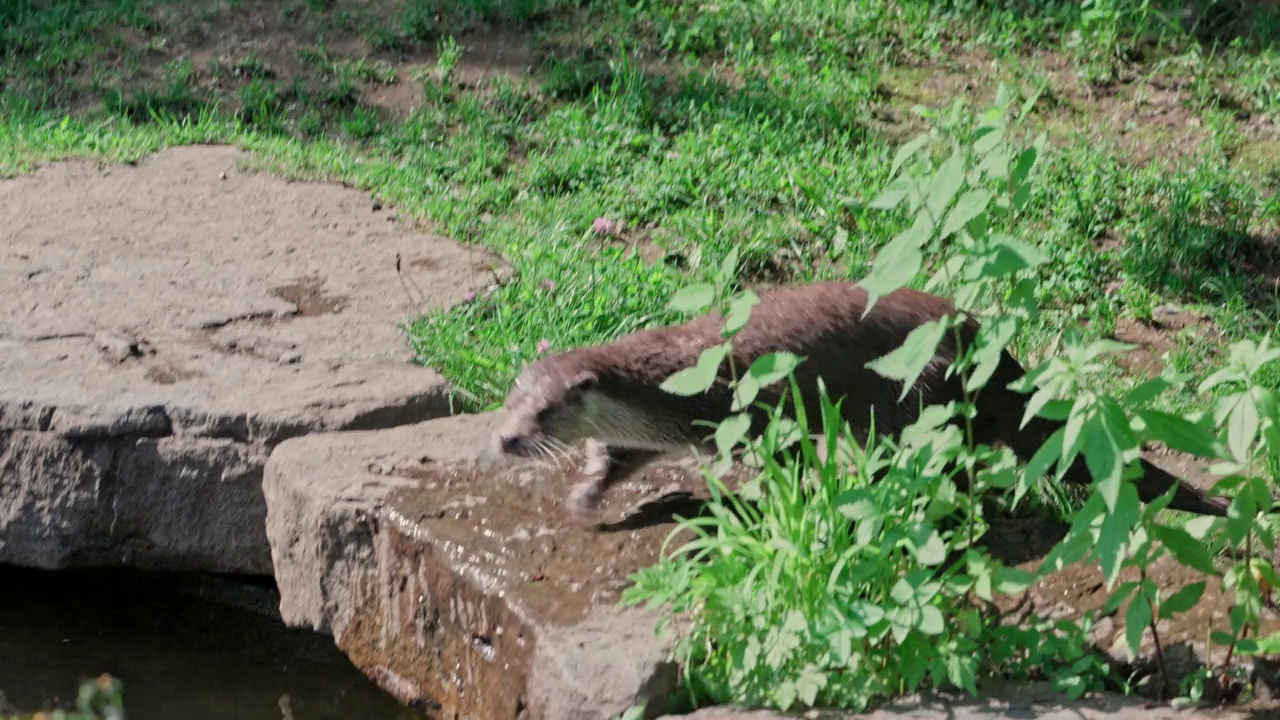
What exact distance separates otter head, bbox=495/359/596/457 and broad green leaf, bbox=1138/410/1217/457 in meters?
1.58

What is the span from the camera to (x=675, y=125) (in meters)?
6.11

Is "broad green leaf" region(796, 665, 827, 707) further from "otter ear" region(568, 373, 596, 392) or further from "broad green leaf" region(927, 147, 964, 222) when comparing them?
"otter ear" region(568, 373, 596, 392)

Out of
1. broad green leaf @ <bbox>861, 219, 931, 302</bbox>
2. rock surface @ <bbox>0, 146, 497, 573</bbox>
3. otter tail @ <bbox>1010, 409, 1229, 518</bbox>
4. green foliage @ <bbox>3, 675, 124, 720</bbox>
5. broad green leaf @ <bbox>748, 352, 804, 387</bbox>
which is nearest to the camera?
broad green leaf @ <bbox>861, 219, 931, 302</bbox>

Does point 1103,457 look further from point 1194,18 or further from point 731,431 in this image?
point 1194,18

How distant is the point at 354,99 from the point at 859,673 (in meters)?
4.50

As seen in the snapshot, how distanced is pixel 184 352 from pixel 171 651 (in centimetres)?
86

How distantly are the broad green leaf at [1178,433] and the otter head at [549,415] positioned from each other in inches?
62.0

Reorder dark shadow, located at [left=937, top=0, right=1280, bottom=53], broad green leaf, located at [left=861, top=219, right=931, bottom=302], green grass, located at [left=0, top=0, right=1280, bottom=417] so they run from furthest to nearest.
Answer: dark shadow, located at [left=937, top=0, right=1280, bottom=53], green grass, located at [left=0, top=0, right=1280, bottom=417], broad green leaf, located at [left=861, top=219, right=931, bottom=302]

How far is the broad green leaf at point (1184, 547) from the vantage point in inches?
101

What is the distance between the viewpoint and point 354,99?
21.3ft

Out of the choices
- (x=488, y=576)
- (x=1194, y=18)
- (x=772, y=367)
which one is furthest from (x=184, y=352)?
(x=1194, y=18)

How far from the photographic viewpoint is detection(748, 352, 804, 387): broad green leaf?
2.69m

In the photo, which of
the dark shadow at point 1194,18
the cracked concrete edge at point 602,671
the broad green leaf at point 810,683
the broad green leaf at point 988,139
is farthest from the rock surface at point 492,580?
the dark shadow at point 1194,18

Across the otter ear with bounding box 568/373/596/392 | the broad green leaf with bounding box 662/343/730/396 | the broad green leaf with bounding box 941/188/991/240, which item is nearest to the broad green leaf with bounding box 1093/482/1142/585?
the broad green leaf with bounding box 941/188/991/240
